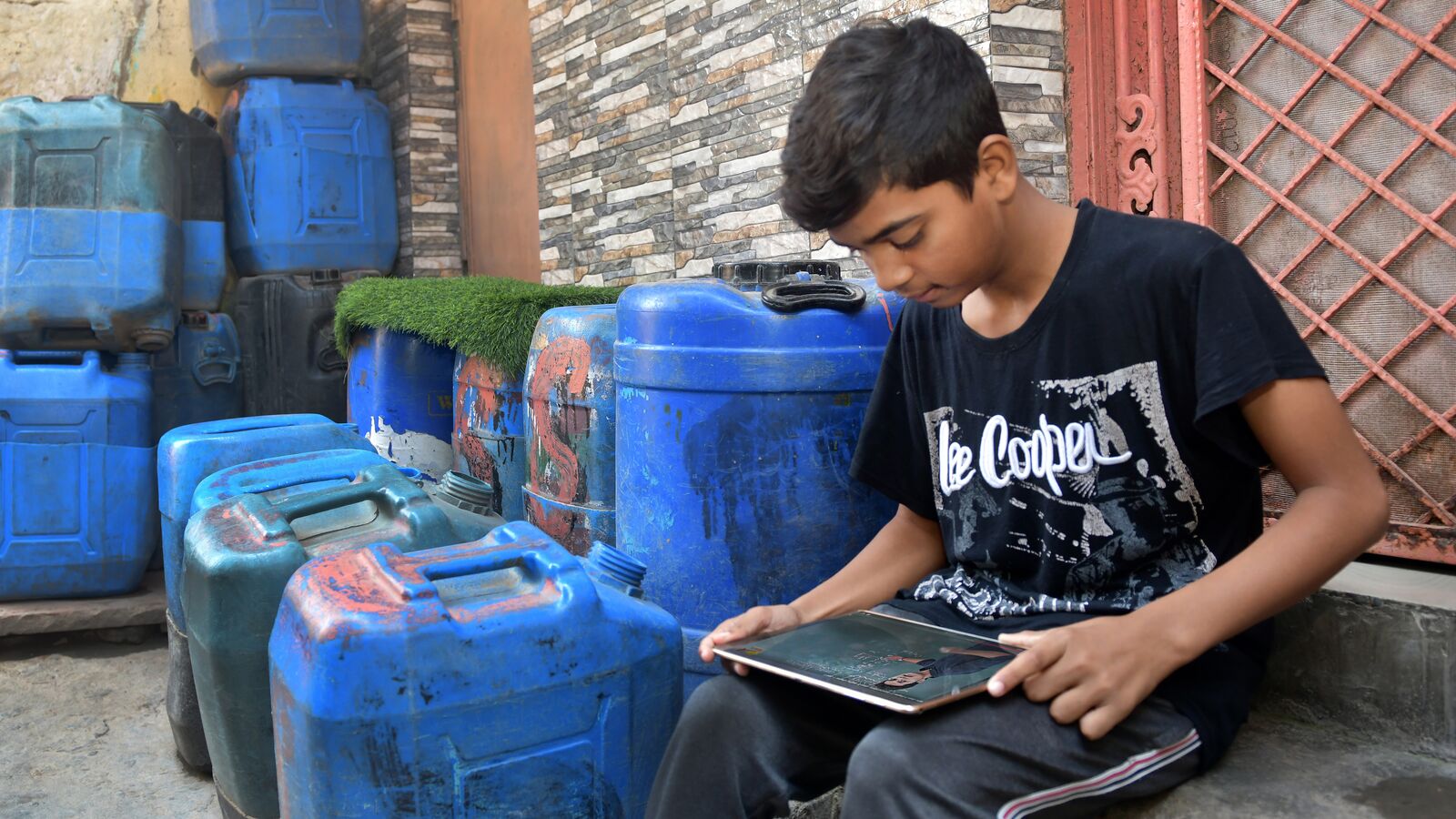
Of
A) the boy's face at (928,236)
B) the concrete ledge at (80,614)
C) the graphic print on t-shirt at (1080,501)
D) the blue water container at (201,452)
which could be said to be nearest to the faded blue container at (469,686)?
the graphic print on t-shirt at (1080,501)

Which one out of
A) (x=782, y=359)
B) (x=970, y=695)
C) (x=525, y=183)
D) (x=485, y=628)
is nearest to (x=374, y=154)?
(x=525, y=183)

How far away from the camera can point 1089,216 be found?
5.38ft

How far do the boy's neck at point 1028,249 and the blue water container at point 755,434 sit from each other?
2.27 feet

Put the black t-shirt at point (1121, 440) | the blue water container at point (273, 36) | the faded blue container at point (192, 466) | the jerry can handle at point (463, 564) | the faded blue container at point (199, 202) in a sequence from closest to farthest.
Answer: the black t-shirt at point (1121, 440) → the jerry can handle at point (463, 564) → the faded blue container at point (192, 466) → the faded blue container at point (199, 202) → the blue water container at point (273, 36)

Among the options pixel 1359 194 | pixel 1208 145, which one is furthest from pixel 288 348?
pixel 1359 194

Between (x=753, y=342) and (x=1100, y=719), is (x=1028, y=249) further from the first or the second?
(x=753, y=342)

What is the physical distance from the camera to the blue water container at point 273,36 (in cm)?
629

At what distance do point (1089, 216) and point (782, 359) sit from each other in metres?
0.82

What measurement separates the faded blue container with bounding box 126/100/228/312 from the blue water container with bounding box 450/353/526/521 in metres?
2.71

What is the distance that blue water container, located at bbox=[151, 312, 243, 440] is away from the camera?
5457mm

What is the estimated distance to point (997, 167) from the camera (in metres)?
1.59

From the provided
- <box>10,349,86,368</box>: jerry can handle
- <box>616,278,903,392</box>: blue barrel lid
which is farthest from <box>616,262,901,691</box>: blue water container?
<box>10,349,86,368</box>: jerry can handle

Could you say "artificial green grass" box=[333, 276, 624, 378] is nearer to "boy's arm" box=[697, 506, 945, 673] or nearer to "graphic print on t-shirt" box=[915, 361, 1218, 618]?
"boy's arm" box=[697, 506, 945, 673]

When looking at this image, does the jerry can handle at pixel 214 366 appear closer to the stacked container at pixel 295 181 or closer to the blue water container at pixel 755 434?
the stacked container at pixel 295 181
